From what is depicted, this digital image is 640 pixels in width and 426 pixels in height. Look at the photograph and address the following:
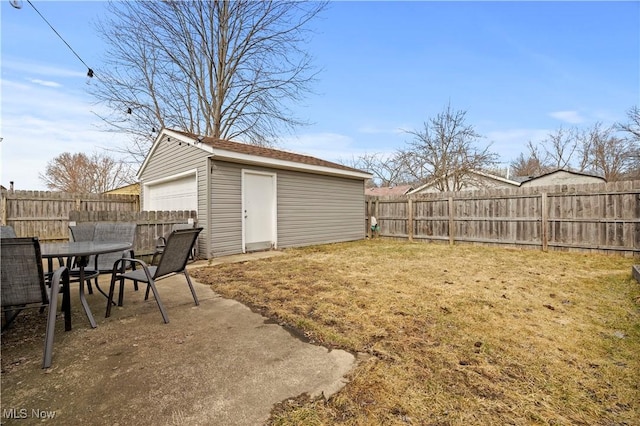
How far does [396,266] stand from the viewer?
539 cm

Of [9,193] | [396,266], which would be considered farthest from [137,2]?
[396,266]

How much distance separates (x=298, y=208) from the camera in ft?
27.4

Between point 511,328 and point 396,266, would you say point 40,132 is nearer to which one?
point 396,266

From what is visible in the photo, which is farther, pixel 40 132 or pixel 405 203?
pixel 405 203

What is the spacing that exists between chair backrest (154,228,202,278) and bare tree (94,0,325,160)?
12.3 metres

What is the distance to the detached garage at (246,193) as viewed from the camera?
6590 mm

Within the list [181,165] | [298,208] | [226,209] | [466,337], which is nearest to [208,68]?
[181,165]

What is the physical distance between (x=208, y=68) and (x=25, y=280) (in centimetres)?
1466

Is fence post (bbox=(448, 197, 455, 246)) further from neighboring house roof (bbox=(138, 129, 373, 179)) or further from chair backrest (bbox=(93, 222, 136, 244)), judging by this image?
chair backrest (bbox=(93, 222, 136, 244))

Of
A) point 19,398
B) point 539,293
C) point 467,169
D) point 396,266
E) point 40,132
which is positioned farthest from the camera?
point 467,169

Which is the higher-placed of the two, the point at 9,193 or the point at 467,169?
the point at 467,169

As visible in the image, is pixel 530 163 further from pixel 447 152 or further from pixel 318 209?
pixel 318 209

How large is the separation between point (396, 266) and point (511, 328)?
114 inches

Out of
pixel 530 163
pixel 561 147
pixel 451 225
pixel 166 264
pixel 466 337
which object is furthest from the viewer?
pixel 530 163
